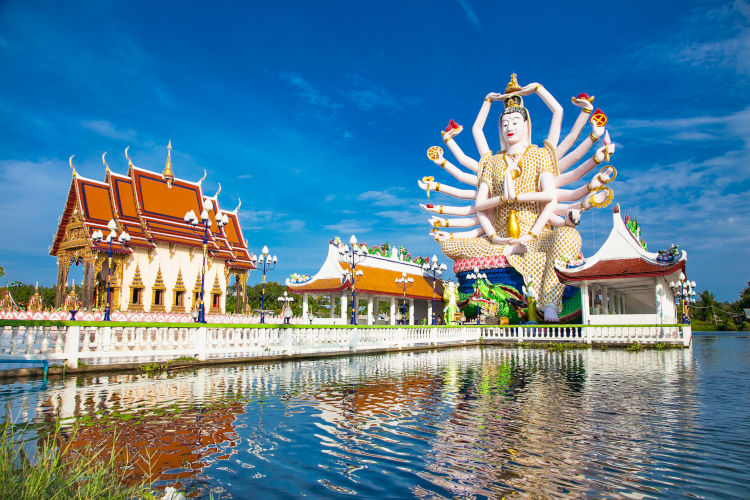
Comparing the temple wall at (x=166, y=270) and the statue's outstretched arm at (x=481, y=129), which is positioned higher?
the statue's outstretched arm at (x=481, y=129)

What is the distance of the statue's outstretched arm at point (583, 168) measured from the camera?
3259 centimetres

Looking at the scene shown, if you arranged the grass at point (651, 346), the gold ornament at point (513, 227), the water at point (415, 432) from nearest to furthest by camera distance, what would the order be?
1. the water at point (415, 432)
2. the grass at point (651, 346)
3. the gold ornament at point (513, 227)

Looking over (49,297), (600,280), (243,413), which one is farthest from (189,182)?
(49,297)

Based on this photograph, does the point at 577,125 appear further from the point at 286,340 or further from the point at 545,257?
the point at 286,340

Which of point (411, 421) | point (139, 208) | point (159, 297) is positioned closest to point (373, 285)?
point (159, 297)

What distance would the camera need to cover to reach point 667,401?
8.76 meters

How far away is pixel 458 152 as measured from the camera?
4162 centimetres

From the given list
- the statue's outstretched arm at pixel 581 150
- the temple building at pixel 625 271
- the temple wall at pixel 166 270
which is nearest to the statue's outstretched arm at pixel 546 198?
the statue's outstretched arm at pixel 581 150

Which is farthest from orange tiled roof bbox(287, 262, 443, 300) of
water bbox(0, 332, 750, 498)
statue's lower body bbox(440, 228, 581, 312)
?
water bbox(0, 332, 750, 498)

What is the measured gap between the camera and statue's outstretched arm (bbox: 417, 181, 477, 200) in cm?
4131

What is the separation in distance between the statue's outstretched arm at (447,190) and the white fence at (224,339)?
649 inches

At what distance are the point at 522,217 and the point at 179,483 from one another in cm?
3522

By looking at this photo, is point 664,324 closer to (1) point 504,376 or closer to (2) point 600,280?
(2) point 600,280

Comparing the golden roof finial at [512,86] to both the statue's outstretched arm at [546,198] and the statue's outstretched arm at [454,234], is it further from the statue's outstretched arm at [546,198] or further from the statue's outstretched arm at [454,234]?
the statue's outstretched arm at [454,234]
